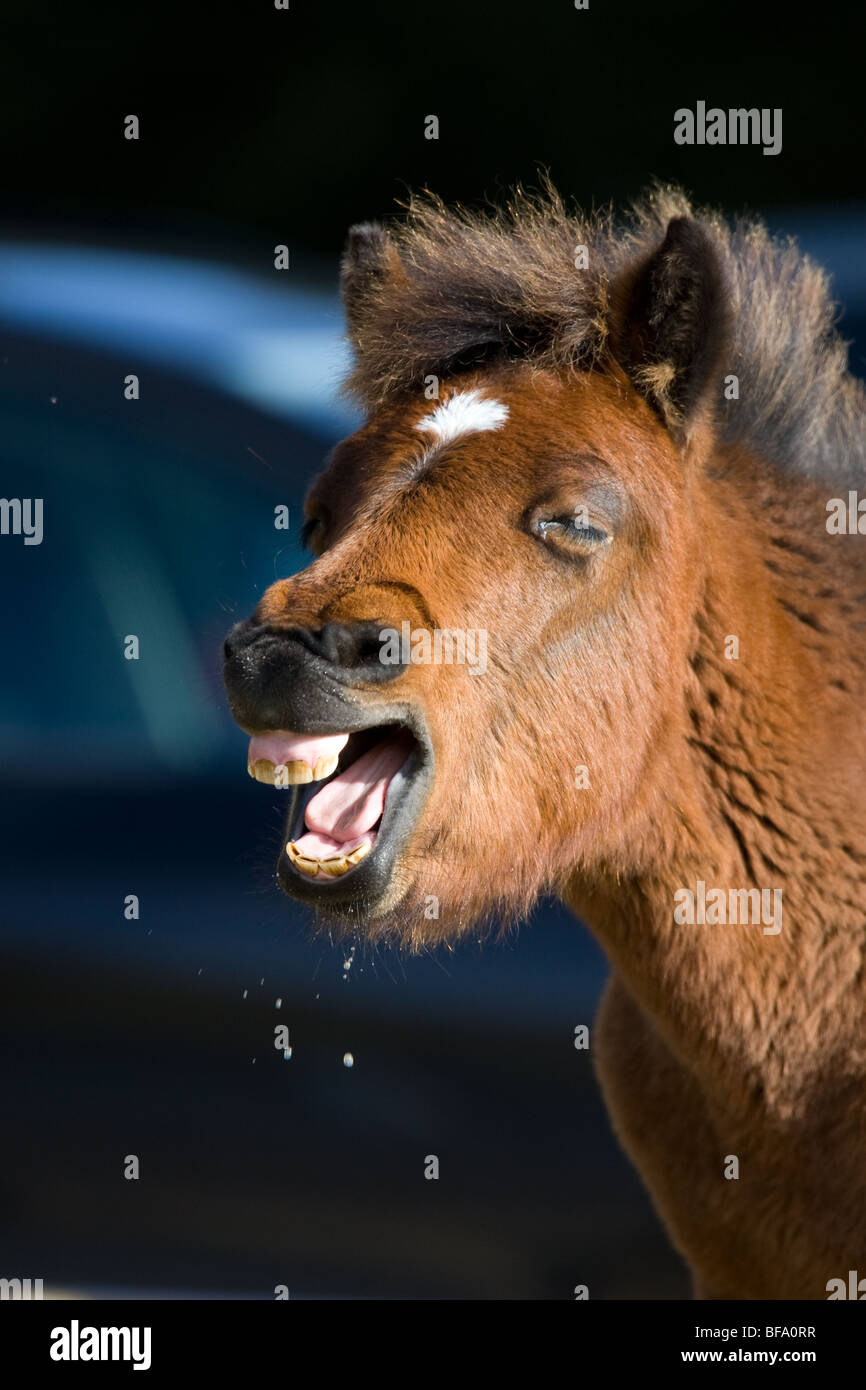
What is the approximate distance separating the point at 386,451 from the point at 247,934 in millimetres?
2640

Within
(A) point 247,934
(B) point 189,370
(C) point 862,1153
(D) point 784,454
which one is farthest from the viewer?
(B) point 189,370

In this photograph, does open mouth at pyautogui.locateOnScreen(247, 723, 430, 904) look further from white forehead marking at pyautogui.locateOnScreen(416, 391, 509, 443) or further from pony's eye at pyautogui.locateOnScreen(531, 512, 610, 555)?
white forehead marking at pyautogui.locateOnScreen(416, 391, 509, 443)

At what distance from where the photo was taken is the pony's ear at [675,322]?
2861 mm

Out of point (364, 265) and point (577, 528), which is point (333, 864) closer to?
point (577, 528)

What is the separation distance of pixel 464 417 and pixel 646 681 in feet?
2.19

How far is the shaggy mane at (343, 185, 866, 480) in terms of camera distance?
119 inches

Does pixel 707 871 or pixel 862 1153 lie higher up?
pixel 707 871

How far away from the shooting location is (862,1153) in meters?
2.86

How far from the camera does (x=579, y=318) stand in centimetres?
299

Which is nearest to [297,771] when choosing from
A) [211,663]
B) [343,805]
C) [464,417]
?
[343,805]

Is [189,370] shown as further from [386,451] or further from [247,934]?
[386,451]

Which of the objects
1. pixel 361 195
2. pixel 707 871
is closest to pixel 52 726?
pixel 361 195

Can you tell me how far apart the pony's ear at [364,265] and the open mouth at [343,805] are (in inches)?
51.8

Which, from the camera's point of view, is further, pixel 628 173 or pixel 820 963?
pixel 628 173
